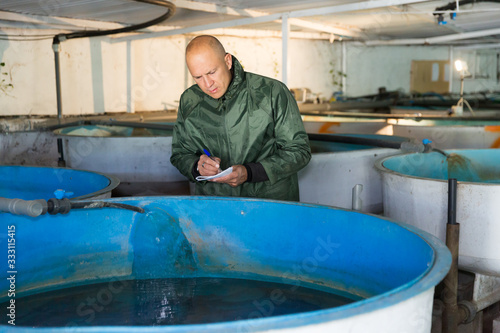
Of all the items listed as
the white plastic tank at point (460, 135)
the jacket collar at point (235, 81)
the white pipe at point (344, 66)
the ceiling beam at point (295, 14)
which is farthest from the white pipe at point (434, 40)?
the jacket collar at point (235, 81)

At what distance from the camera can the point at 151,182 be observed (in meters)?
4.46

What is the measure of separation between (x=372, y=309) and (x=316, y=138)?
3.21 metres

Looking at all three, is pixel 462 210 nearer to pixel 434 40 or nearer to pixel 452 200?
pixel 452 200

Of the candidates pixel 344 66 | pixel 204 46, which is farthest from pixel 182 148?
pixel 344 66

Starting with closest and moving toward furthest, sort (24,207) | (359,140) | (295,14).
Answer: (24,207) → (359,140) → (295,14)

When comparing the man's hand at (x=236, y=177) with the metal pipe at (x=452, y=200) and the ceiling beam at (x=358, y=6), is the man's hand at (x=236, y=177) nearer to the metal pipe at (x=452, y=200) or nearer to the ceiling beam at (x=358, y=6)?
the metal pipe at (x=452, y=200)

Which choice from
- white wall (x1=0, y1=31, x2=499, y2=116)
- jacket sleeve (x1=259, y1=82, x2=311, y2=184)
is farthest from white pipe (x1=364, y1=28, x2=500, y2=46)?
jacket sleeve (x1=259, y1=82, x2=311, y2=184)

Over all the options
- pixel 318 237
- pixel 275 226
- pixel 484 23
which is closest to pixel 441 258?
pixel 318 237

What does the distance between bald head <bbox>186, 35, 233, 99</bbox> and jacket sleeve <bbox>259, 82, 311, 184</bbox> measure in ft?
0.76

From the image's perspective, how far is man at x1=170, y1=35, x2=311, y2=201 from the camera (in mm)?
2121

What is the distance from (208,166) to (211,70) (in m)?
0.38

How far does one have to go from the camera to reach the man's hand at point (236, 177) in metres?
2.10

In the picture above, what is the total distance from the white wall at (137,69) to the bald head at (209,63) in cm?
644

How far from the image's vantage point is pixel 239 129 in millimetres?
2238
